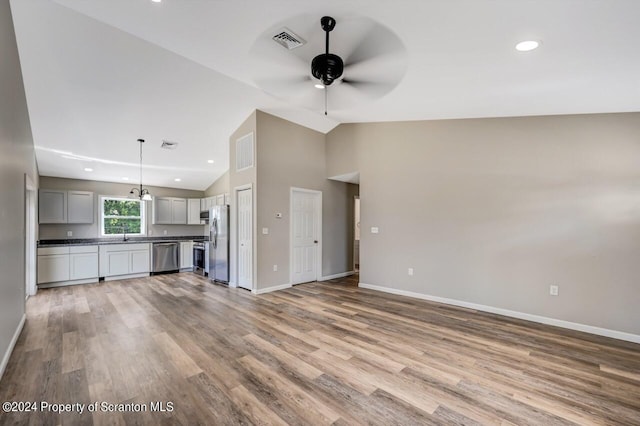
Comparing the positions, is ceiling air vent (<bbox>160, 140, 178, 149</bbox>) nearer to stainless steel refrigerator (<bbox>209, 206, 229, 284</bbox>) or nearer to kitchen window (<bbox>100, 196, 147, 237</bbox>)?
stainless steel refrigerator (<bbox>209, 206, 229, 284</bbox>)

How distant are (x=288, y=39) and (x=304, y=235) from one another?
13.4ft

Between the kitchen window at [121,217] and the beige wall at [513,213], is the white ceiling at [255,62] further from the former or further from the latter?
the kitchen window at [121,217]

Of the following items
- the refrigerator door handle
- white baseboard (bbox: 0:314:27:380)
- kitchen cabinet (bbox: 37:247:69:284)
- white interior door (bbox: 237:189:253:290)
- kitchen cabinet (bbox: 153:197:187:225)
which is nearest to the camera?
white baseboard (bbox: 0:314:27:380)

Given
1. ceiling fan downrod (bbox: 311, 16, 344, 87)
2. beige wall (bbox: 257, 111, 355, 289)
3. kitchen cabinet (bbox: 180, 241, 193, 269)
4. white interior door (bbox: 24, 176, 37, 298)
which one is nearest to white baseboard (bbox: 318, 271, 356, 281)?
beige wall (bbox: 257, 111, 355, 289)

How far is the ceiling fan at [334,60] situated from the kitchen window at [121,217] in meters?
6.46

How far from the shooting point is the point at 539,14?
184 centimetres

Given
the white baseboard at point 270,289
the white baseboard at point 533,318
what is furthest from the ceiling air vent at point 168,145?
the white baseboard at point 533,318

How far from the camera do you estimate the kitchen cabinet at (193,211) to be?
820 centimetres

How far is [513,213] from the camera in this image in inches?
152

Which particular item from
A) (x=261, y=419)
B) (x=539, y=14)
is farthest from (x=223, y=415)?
(x=539, y=14)

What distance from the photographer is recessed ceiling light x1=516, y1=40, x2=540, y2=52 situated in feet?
6.98

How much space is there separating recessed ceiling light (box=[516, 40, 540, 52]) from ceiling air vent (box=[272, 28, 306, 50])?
174 cm

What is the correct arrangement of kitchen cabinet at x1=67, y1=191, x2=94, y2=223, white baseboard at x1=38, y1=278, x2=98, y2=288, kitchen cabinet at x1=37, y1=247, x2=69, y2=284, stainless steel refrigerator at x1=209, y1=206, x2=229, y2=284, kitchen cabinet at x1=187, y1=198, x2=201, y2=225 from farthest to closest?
kitchen cabinet at x1=187, y1=198, x2=201, y2=225 < kitchen cabinet at x1=67, y1=191, x2=94, y2=223 < stainless steel refrigerator at x1=209, y1=206, x2=229, y2=284 < white baseboard at x1=38, y1=278, x2=98, y2=288 < kitchen cabinet at x1=37, y1=247, x2=69, y2=284

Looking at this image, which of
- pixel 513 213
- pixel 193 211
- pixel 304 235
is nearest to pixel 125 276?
pixel 193 211
